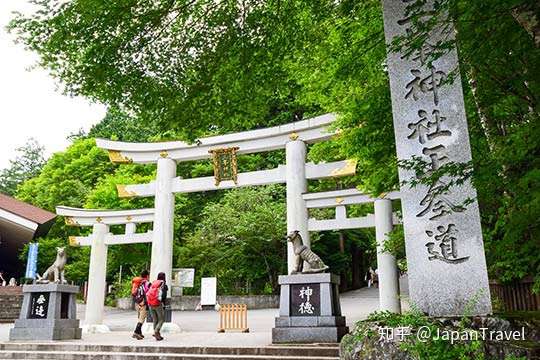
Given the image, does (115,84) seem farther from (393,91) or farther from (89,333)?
(89,333)

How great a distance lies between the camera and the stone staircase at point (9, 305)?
18.9 metres

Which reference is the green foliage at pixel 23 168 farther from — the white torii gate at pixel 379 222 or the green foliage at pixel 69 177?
the white torii gate at pixel 379 222

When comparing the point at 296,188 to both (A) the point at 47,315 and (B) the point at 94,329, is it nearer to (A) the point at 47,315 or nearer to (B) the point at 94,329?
(A) the point at 47,315

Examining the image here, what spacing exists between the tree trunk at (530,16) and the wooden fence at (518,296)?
164 inches

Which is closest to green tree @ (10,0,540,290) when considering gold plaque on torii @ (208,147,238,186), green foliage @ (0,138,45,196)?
gold plaque on torii @ (208,147,238,186)

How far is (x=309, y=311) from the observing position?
870 cm

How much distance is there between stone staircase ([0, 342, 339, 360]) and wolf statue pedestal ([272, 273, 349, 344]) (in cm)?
46

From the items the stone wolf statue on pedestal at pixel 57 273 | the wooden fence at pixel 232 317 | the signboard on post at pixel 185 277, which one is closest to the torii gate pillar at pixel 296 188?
the wooden fence at pixel 232 317

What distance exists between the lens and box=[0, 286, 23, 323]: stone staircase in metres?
18.9

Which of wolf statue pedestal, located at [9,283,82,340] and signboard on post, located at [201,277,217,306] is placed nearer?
wolf statue pedestal, located at [9,283,82,340]

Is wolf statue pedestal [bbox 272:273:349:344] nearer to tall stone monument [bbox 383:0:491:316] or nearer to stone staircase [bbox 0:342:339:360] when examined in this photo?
stone staircase [bbox 0:342:339:360]

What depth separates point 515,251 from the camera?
5.09m

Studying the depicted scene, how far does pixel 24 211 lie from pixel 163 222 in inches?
424

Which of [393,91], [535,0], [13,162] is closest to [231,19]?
[393,91]
